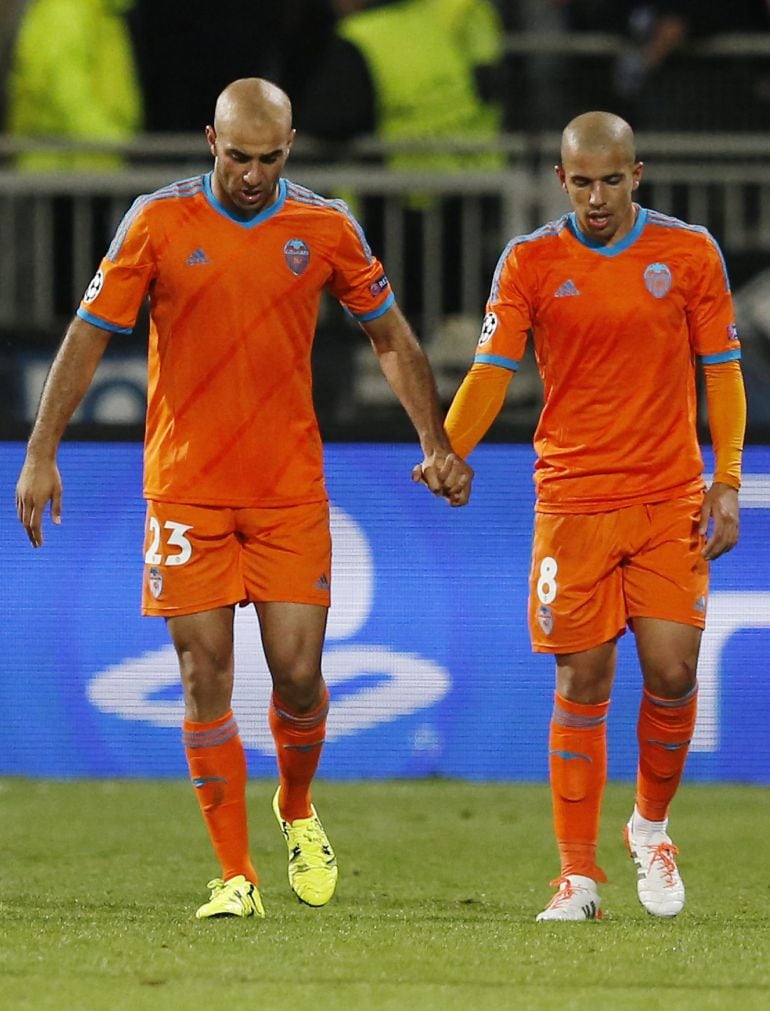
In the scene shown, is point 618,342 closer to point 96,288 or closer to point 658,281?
point 658,281

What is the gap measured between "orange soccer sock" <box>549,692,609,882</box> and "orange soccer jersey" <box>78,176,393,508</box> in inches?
39.0

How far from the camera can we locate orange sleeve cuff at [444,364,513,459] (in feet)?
19.7

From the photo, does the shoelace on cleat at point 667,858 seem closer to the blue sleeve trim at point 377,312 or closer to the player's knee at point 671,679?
the player's knee at point 671,679

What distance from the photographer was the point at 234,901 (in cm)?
567

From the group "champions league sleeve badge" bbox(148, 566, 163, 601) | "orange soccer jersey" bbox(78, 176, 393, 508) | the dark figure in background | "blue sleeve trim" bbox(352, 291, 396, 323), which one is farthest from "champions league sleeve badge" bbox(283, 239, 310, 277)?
the dark figure in background

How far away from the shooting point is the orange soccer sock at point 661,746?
599 centimetres

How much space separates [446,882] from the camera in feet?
21.3

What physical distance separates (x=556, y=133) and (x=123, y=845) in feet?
16.0

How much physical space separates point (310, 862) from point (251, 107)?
216 cm

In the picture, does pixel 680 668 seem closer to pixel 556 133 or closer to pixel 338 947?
pixel 338 947

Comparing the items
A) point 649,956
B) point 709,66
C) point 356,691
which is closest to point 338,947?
point 649,956

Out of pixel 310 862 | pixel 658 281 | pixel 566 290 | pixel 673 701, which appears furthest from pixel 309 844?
pixel 658 281

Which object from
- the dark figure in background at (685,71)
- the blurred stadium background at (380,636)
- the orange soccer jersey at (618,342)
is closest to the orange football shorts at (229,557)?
the orange soccer jersey at (618,342)

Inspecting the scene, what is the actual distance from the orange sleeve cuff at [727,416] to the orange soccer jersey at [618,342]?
0.04 meters
